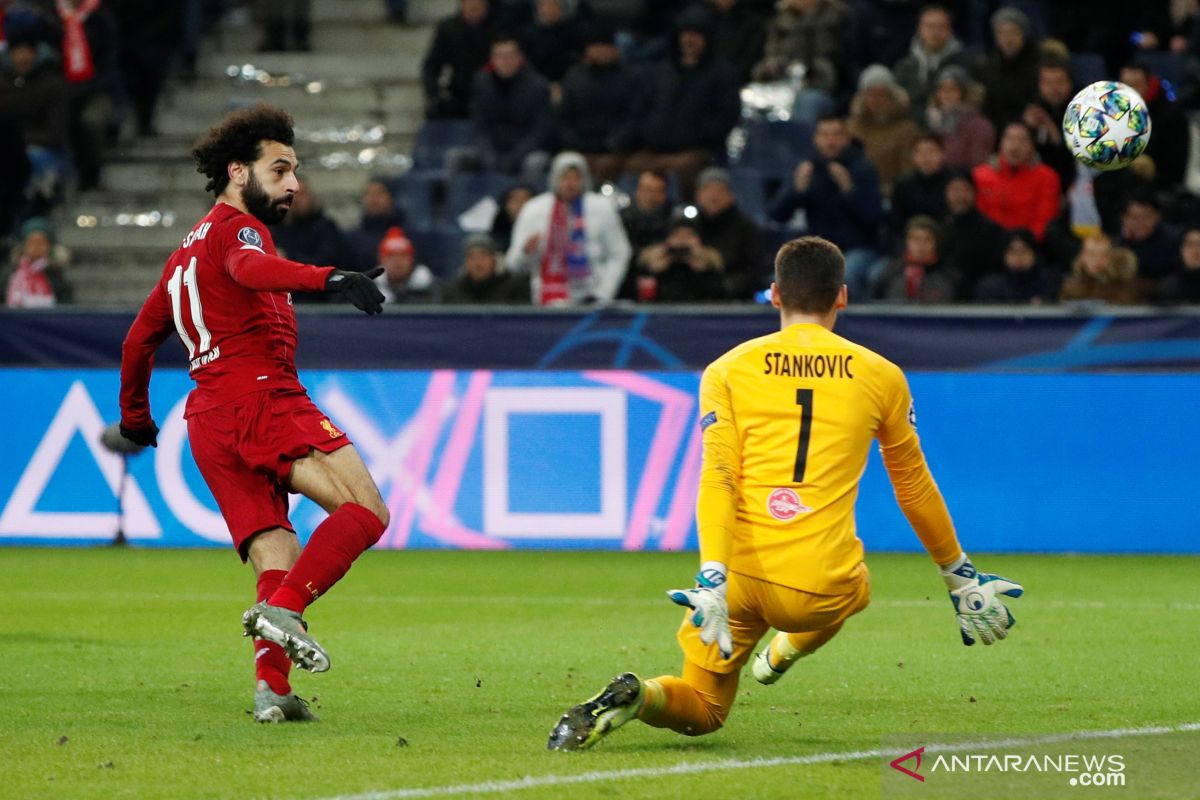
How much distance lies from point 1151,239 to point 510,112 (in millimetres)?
5864

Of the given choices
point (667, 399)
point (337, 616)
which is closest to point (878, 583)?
point (667, 399)

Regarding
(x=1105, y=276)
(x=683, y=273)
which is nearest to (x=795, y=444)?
(x=1105, y=276)

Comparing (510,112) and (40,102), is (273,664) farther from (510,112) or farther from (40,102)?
(40,102)

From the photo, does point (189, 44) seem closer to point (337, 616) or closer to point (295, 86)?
point (295, 86)

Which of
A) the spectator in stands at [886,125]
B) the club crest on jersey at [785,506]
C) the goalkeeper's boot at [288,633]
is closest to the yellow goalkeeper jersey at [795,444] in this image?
the club crest on jersey at [785,506]

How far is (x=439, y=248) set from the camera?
1661 centimetres

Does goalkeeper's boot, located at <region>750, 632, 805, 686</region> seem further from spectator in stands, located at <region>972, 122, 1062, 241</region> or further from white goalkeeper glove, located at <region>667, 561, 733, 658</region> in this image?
spectator in stands, located at <region>972, 122, 1062, 241</region>

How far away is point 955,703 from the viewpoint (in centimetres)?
711

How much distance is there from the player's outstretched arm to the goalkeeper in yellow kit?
7.23ft

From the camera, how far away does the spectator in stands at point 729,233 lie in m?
15.1

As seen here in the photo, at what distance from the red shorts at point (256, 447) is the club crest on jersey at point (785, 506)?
1744 millimetres

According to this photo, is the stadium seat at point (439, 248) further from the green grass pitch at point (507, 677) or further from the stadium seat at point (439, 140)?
the green grass pitch at point (507, 677)

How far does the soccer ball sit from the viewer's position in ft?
32.2

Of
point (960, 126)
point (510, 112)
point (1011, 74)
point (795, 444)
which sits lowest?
point (510, 112)
